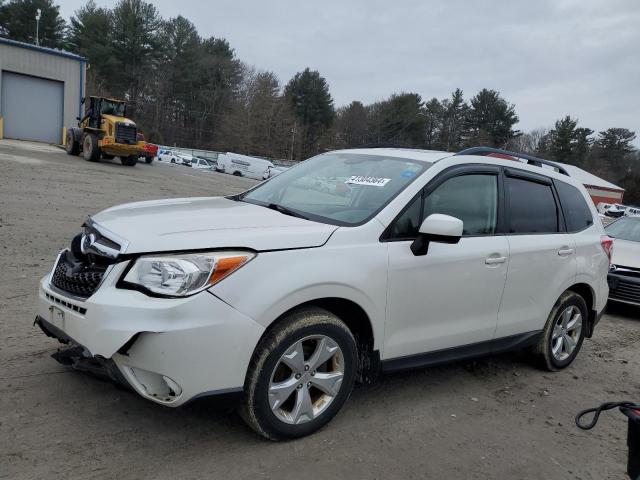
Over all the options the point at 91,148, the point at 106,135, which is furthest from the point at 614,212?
the point at 91,148

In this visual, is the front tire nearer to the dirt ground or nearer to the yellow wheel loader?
the dirt ground

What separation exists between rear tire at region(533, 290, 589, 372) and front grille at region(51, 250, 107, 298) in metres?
3.79

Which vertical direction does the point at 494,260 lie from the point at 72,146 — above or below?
above

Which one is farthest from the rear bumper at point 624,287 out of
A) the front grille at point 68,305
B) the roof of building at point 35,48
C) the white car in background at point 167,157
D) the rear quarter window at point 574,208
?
the white car in background at point 167,157

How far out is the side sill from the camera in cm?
359

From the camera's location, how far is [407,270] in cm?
348

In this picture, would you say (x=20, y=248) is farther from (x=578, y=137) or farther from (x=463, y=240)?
(x=578, y=137)

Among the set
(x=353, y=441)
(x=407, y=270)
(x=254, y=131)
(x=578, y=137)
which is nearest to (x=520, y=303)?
(x=407, y=270)

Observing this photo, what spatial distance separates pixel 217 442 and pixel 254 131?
75.5m

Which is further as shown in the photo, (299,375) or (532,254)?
(532,254)

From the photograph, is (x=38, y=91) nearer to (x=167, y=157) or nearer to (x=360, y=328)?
(x=167, y=157)

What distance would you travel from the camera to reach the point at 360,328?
346 centimetres

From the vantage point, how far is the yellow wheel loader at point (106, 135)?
2342cm

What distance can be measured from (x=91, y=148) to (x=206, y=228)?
22985mm
